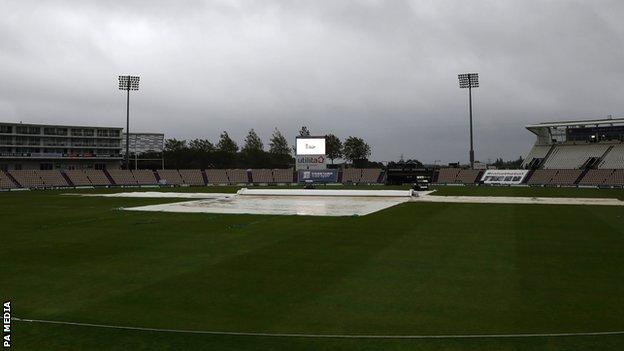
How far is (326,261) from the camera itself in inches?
614

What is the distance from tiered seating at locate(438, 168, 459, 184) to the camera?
91312mm

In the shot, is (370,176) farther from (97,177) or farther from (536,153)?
(97,177)

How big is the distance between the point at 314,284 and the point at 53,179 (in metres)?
81.0

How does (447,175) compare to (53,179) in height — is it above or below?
above

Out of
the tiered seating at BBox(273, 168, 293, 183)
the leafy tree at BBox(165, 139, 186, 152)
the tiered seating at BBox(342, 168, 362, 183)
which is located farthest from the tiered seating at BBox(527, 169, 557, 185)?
the leafy tree at BBox(165, 139, 186, 152)

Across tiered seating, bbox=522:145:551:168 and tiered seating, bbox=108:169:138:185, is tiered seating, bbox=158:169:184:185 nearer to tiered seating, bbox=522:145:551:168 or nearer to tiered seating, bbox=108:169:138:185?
tiered seating, bbox=108:169:138:185

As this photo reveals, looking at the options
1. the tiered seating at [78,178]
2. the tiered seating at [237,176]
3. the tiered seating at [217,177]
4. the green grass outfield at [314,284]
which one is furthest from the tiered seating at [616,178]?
the tiered seating at [78,178]

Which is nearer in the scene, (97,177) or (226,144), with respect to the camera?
(97,177)

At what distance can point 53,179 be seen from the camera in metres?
81.2

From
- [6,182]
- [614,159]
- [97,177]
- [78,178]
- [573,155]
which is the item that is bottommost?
[6,182]

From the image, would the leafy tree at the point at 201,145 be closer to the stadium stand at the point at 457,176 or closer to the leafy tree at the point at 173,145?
the leafy tree at the point at 173,145

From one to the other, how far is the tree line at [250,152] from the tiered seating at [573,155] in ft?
199

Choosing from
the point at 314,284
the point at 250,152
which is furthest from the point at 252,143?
the point at 314,284

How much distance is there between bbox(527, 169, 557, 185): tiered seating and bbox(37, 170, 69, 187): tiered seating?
3107 inches
